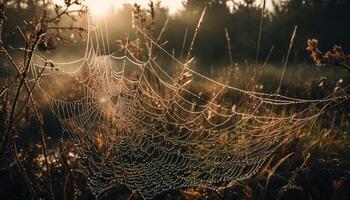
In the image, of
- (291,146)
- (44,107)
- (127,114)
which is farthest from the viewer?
(44,107)

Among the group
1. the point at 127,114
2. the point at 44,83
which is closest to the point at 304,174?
the point at 127,114

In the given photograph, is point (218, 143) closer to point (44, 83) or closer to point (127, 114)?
point (127, 114)

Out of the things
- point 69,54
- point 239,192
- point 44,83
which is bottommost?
point 69,54

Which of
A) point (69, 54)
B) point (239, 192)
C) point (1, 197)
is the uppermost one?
point (239, 192)

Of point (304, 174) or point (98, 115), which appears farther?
point (98, 115)

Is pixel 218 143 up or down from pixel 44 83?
up

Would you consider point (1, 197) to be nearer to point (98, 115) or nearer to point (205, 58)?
point (98, 115)

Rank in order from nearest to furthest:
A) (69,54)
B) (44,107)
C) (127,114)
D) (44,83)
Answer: (127,114) → (44,107) → (44,83) → (69,54)

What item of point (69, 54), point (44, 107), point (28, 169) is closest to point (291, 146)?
point (28, 169)

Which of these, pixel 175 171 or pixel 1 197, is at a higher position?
pixel 175 171
